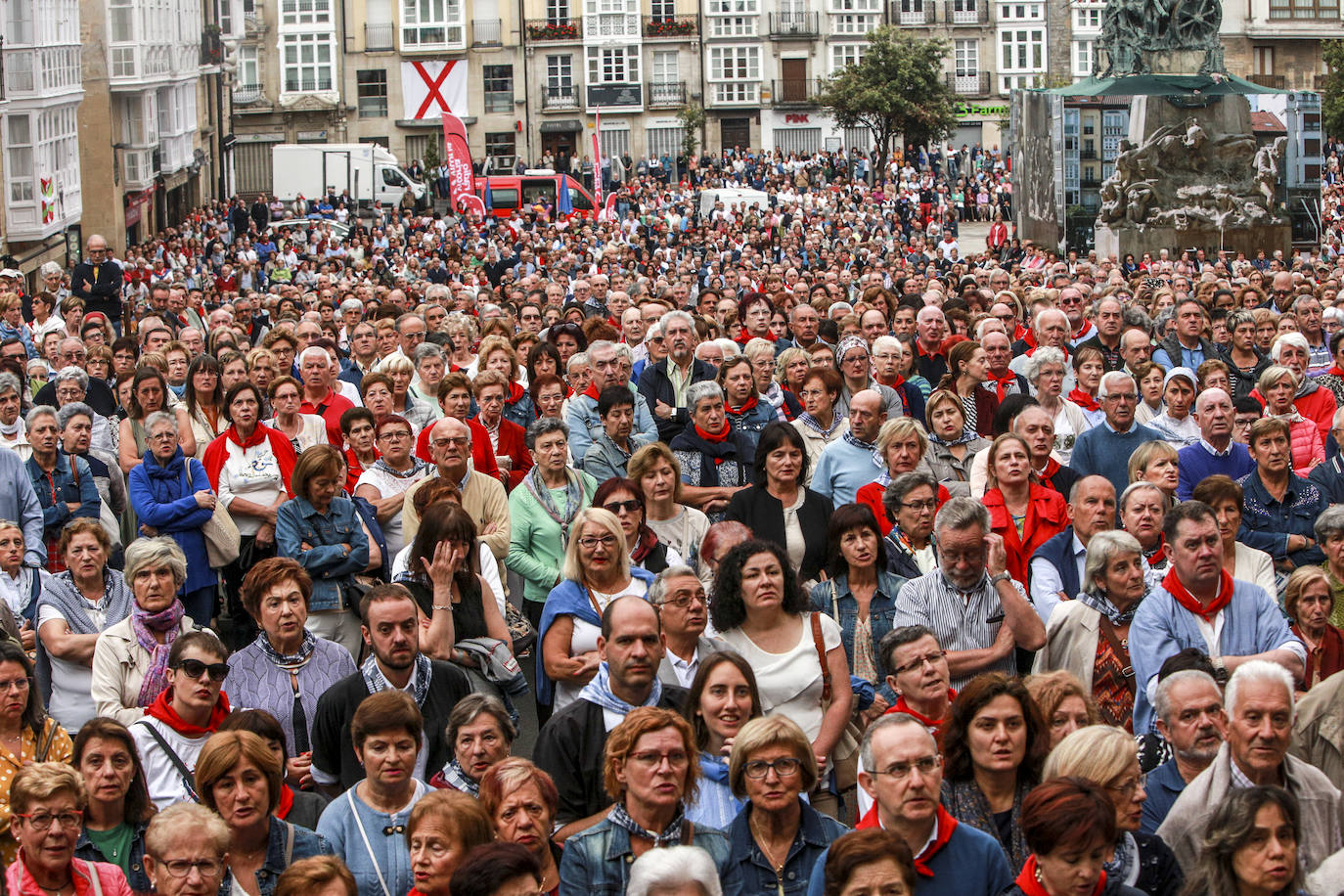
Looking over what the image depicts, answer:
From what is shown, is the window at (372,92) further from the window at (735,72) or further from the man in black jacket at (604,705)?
the man in black jacket at (604,705)

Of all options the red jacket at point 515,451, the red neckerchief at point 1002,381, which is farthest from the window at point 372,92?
the red jacket at point 515,451

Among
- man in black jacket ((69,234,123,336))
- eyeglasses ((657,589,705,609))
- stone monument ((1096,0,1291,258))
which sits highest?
stone monument ((1096,0,1291,258))

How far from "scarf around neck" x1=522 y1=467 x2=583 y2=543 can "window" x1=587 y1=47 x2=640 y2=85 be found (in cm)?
6274

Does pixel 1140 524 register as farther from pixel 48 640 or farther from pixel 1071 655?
pixel 48 640

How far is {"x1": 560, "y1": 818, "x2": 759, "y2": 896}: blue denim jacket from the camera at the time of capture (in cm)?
584

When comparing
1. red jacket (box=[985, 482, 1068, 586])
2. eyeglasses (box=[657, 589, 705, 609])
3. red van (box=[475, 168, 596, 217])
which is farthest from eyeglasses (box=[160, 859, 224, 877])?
red van (box=[475, 168, 596, 217])

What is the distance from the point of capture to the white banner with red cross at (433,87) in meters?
70.0

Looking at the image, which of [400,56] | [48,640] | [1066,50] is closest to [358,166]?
[400,56]

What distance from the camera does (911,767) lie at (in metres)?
5.74

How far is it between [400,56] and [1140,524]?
6451 centimetres

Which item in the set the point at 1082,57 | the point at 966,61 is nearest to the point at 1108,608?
the point at 1082,57

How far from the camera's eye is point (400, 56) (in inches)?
2768

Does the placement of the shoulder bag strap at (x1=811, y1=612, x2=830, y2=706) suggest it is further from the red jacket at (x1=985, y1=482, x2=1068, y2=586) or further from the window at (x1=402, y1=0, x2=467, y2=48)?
the window at (x1=402, y1=0, x2=467, y2=48)

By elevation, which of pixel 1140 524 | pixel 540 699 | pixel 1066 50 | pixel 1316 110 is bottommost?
pixel 540 699
